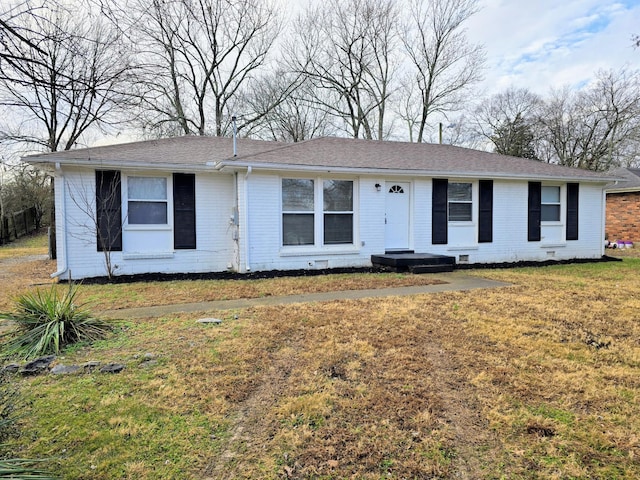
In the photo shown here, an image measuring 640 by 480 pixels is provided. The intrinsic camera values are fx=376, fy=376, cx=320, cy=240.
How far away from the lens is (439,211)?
10664 millimetres

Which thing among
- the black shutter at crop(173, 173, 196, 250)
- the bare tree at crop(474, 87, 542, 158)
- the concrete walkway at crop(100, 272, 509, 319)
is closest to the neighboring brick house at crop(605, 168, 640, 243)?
the bare tree at crop(474, 87, 542, 158)

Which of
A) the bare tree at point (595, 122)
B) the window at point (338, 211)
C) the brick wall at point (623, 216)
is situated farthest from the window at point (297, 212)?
the bare tree at point (595, 122)

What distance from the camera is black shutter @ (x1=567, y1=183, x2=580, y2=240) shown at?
1199 centimetres

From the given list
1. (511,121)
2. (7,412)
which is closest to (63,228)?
(7,412)

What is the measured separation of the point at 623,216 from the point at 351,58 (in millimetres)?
17286

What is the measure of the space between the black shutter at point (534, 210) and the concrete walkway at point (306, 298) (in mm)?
4272

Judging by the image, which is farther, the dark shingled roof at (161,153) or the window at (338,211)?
the window at (338,211)

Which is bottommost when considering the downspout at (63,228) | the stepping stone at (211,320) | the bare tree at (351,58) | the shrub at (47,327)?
the stepping stone at (211,320)

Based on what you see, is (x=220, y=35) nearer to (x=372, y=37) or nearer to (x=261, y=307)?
(x=372, y=37)

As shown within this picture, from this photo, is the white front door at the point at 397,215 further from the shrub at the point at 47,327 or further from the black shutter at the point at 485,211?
the shrub at the point at 47,327

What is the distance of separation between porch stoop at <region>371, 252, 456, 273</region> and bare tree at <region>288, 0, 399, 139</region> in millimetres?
16537

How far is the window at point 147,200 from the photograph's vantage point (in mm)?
8852

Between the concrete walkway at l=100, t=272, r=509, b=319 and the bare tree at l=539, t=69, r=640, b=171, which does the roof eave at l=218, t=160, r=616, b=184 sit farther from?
the bare tree at l=539, t=69, r=640, b=171

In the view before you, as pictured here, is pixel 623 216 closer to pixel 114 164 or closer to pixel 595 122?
pixel 595 122
